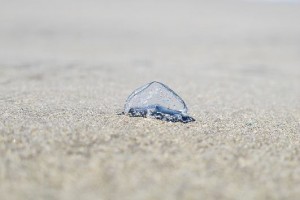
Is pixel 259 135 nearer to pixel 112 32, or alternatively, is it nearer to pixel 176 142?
pixel 176 142

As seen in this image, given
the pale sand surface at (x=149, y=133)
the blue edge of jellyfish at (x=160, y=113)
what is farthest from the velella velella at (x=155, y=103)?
the pale sand surface at (x=149, y=133)

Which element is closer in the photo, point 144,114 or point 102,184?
point 102,184

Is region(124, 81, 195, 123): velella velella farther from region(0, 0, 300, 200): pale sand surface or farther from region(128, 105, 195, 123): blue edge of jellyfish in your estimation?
region(0, 0, 300, 200): pale sand surface

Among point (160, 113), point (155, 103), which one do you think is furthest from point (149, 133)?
point (155, 103)

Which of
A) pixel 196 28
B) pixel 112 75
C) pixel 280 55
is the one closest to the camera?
pixel 112 75

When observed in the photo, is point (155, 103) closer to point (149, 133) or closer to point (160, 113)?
point (160, 113)

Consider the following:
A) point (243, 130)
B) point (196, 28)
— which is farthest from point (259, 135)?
point (196, 28)

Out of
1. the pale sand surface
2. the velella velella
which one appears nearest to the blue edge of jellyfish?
the velella velella
